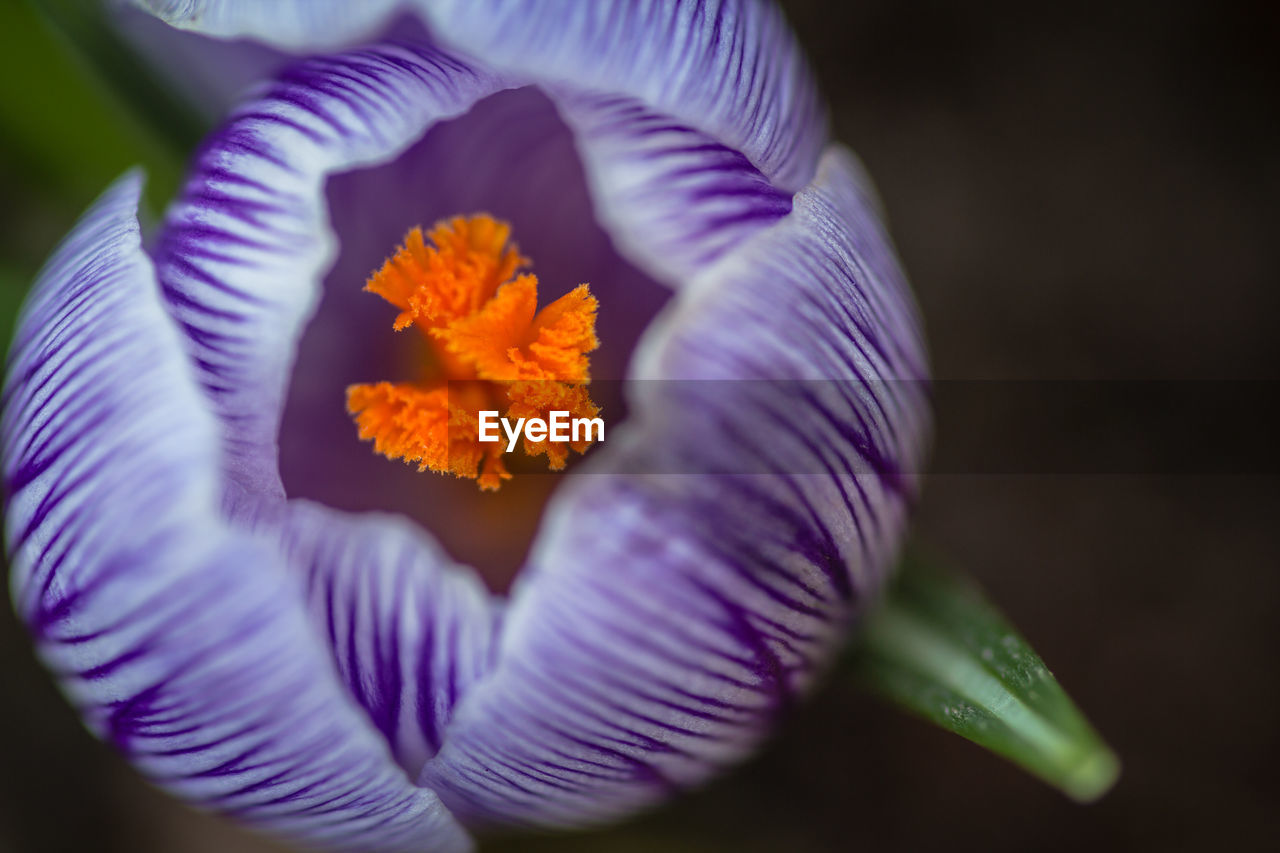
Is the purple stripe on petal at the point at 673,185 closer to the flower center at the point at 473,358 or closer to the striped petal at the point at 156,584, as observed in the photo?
the flower center at the point at 473,358

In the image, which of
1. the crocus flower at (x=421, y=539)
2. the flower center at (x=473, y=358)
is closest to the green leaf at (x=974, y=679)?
the crocus flower at (x=421, y=539)

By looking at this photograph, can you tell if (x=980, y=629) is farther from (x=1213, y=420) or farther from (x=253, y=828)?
(x=1213, y=420)

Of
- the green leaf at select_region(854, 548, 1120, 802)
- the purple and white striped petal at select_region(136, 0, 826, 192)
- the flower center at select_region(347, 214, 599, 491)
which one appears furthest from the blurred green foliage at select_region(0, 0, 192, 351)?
the green leaf at select_region(854, 548, 1120, 802)

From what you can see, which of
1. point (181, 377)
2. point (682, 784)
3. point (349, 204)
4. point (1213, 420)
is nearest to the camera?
point (181, 377)

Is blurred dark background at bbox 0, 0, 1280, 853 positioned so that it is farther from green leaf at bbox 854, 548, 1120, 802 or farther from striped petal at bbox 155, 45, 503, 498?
striped petal at bbox 155, 45, 503, 498

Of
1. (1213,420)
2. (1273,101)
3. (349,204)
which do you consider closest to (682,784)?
(349,204)

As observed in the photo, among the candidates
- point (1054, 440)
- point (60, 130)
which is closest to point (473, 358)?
point (60, 130)
